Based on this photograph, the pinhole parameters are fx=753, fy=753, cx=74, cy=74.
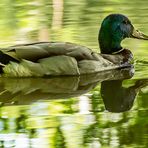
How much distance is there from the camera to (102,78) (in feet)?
29.8

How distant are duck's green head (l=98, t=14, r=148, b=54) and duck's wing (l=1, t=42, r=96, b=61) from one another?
70 centimetres

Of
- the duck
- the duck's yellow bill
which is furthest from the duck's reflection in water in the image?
the duck's yellow bill

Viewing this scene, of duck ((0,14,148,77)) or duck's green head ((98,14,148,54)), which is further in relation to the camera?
duck's green head ((98,14,148,54))

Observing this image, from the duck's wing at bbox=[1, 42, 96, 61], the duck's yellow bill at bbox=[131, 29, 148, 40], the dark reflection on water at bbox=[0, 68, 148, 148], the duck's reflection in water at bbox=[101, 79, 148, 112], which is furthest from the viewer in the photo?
the duck's yellow bill at bbox=[131, 29, 148, 40]

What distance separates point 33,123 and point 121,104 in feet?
3.72

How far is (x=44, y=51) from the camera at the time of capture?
29.7 feet

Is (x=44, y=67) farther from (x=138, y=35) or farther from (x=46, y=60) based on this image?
(x=138, y=35)

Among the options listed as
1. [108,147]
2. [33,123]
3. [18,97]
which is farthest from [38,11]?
[108,147]

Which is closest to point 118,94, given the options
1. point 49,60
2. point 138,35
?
point 49,60

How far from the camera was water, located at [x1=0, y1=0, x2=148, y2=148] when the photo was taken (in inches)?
255

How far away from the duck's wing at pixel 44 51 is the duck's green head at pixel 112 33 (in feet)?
2.30

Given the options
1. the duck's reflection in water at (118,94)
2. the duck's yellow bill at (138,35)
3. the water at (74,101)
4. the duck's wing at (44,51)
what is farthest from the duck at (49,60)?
the duck's yellow bill at (138,35)

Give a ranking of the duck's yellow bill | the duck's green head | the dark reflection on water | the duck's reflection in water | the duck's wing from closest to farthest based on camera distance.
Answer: the dark reflection on water
the duck's reflection in water
the duck's wing
the duck's green head
the duck's yellow bill

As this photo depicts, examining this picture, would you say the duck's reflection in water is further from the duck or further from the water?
the duck
